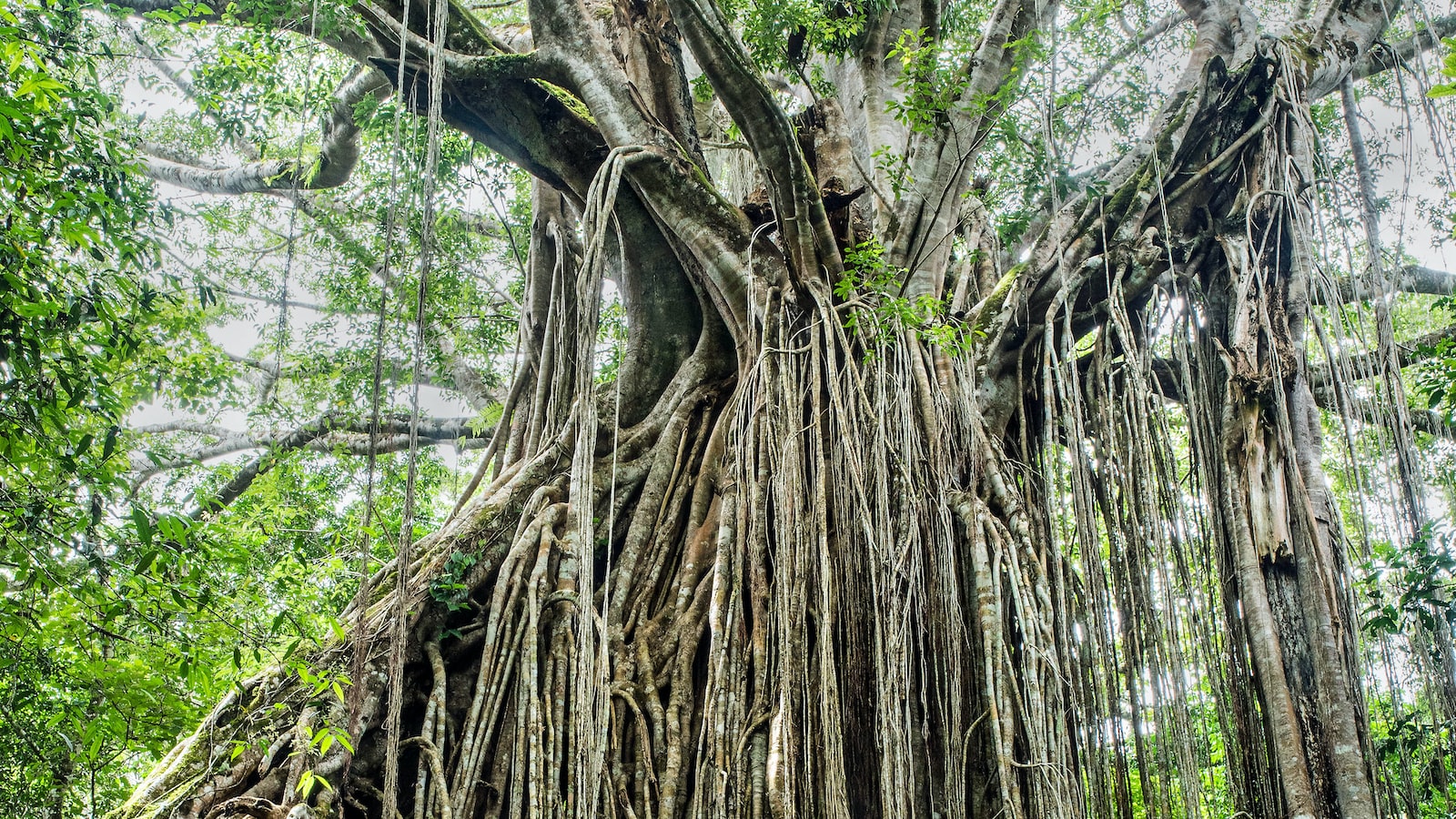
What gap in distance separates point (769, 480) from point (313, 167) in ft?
10.2

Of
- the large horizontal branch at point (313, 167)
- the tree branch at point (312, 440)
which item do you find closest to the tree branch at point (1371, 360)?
the large horizontal branch at point (313, 167)

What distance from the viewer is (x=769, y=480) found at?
Answer: 338 centimetres

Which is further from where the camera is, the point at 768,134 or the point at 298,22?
the point at 298,22

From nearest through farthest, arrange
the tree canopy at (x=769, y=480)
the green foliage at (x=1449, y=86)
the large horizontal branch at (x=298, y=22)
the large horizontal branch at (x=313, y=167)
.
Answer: the green foliage at (x=1449, y=86)
the tree canopy at (x=769, y=480)
the large horizontal branch at (x=298, y=22)
the large horizontal branch at (x=313, y=167)

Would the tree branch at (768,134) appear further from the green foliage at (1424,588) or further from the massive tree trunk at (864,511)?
the green foliage at (1424,588)

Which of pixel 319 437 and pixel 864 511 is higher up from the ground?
pixel 319 437

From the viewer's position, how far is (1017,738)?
2896mm

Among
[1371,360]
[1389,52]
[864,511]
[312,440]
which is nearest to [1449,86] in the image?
[1371,360]

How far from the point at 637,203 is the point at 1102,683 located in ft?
8.07

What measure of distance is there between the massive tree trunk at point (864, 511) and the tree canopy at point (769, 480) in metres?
0.02

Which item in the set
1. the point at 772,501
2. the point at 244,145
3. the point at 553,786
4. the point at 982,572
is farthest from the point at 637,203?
the point at 244,145

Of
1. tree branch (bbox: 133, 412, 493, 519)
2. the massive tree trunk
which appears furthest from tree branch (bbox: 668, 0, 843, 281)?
tree branch (bbox: 133, 412, 493, 519)

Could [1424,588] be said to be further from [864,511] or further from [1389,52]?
[1389,52]

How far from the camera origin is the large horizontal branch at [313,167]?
5.18 meters
